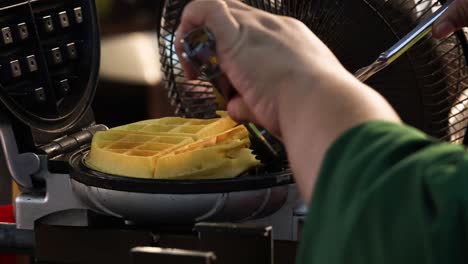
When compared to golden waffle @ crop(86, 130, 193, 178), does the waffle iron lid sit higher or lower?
higher

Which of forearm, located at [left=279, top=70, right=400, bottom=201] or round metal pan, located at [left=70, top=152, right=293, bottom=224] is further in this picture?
round metal pan, located at [left=70, top=152, right=293, bottom=224]

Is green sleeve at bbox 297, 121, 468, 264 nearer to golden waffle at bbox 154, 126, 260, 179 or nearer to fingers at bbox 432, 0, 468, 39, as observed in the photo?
golden waffle at bbox 154, 126, 260, 179

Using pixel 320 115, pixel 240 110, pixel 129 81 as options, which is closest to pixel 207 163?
pixel 240 110

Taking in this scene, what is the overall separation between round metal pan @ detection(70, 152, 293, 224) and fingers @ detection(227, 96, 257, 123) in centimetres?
15

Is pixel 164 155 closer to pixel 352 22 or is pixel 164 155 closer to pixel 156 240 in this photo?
pixel 156 240

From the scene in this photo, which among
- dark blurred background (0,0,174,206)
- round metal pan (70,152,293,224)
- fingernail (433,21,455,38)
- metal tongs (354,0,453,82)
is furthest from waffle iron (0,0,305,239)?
dark blurred background (0,0,174,206)

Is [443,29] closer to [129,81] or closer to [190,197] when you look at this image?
[190,197]

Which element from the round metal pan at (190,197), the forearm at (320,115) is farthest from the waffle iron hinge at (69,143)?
the forearm at (320,115)

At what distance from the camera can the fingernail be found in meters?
1.00

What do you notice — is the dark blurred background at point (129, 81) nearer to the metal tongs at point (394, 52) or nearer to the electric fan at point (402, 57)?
the electric fan at point (402, 57)

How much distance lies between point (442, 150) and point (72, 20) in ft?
2.27

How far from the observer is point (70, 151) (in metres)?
0.99

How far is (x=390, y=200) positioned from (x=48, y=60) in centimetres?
65

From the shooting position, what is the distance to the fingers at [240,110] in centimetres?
66
